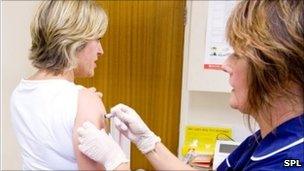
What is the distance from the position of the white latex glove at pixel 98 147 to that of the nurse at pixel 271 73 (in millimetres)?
445

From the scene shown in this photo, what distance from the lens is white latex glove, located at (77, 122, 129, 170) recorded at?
116cm

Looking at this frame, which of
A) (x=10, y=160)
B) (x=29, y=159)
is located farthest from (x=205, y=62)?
(x=10, y=160)

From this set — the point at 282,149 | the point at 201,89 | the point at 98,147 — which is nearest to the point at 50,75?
the point at 98,147

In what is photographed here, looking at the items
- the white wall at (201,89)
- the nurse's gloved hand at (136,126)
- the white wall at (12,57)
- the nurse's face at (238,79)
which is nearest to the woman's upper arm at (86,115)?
the nurse's gloved hand at (136,126)

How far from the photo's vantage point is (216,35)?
1.98m

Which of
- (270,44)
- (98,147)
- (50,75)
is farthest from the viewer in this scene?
(50,75)

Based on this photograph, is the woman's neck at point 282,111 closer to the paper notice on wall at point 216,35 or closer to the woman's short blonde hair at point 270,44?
the woman's short blonde hair at point 270,44

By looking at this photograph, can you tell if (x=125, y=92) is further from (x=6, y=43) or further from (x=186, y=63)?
(x=6, y=43)

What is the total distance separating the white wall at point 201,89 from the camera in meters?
2.00

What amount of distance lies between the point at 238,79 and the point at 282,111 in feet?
0.41

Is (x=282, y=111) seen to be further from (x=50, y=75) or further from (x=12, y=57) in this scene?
(x=12, y=57)

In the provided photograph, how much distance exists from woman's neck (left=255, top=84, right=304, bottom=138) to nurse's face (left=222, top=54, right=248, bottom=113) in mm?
58

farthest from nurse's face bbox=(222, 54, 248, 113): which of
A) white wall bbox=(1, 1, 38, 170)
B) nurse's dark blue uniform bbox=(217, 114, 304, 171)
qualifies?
white wall bbox=(1, 1, 38, 170)

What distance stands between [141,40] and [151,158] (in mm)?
1039
